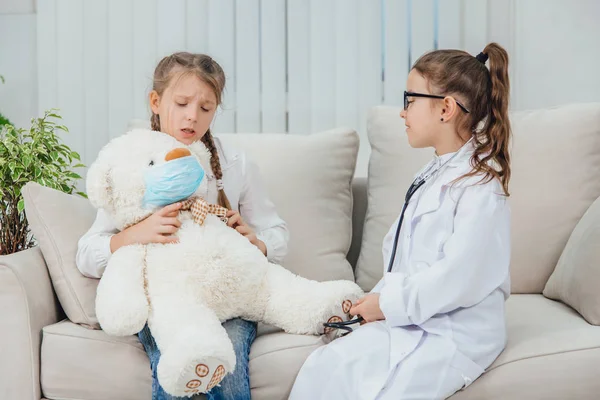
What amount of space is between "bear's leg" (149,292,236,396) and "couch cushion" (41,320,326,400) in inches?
6.3

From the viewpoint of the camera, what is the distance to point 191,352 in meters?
1.21

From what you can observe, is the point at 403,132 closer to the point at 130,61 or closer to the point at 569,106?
the point at 569,106

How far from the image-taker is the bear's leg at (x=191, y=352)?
121 centimetres

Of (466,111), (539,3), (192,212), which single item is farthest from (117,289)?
(539,3)

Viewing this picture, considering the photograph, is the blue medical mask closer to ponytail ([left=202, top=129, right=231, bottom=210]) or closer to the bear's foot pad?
ponytail ([left=202, top=129, right=231, bottom=210])

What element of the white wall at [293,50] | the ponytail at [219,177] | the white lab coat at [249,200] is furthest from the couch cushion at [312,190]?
the white wall at [293,50]

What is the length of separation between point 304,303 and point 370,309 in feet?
0.45

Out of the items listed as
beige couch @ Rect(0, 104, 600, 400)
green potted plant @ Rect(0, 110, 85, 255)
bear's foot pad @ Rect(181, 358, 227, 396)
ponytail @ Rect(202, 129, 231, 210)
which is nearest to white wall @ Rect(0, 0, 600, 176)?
beige couch @ Rect(0, 104, 600, 400)

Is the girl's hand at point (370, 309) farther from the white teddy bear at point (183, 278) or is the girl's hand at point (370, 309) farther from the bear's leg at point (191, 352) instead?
the bear's leg at point (191, 352)

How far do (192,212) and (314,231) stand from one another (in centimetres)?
55

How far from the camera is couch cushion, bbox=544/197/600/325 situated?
1.62m

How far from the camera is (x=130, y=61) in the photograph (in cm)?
253

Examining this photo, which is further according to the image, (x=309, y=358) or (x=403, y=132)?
(x=403, y=132)

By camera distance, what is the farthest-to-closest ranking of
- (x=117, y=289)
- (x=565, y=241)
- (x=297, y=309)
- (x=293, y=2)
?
(x=293, y=2), (x=565, y=241), (x=297, y=309), (x=117, y=289)
